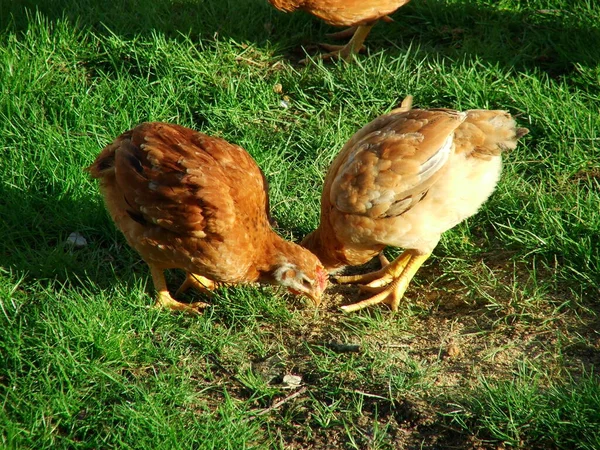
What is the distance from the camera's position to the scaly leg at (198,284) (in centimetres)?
450

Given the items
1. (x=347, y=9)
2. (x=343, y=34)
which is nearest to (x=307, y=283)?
(x=347, y=9)

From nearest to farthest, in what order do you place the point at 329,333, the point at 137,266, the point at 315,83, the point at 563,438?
the point at 563,438
the point at 329,333
the point at 137,266
the point at 315,83

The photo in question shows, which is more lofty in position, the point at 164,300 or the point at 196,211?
the point at 196,211

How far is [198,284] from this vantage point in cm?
451

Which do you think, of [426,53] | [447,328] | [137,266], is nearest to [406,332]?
[447,328]

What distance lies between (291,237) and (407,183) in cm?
114

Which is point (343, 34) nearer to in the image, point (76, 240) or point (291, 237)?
point (291, 237)

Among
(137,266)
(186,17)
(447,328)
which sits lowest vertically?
(137,266)

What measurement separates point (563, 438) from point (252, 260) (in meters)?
1.91

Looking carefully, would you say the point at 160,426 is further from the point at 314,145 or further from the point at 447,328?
the point at 314,145

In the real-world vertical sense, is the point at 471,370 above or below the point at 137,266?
above

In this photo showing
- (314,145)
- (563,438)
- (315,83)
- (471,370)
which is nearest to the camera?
(563,438)

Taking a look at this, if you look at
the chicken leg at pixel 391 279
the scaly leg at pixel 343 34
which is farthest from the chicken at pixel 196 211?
the scaly leg at pixel 343 34

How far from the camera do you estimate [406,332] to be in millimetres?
4234
